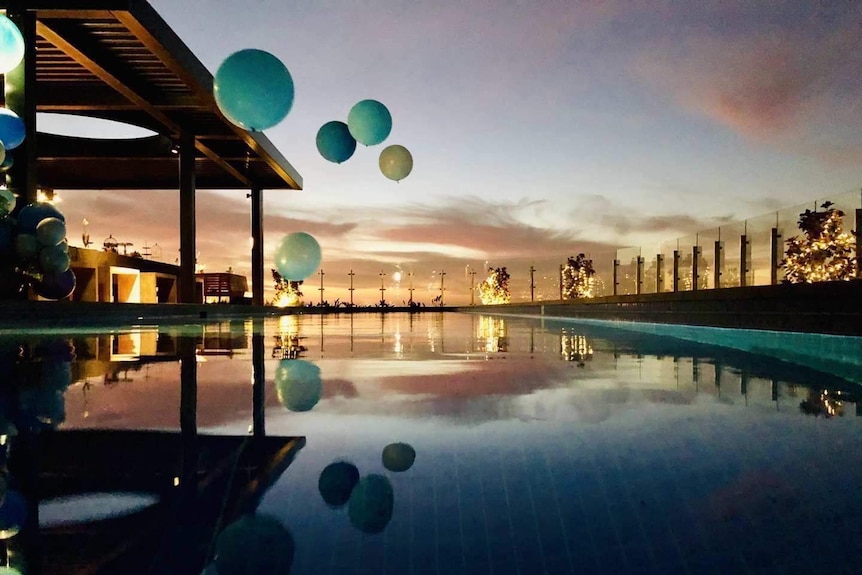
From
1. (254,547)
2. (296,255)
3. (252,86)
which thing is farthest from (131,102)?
(254,547)

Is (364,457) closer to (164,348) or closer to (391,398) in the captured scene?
(391,398)

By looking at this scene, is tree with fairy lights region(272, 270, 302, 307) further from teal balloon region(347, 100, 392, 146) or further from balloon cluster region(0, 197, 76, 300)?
teal balloon region(347, 100, 392, 146)

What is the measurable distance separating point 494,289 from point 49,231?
62.4 m

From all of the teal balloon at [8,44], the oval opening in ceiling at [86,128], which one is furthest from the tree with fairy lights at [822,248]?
the oval opening in ceiling at [86,128]

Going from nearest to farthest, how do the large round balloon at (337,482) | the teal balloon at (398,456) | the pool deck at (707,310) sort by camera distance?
the large round balloon at (337,482) < the teal balloon at (398,456) < the pool deck at (707,310)

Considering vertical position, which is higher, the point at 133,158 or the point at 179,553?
the point at 133,158

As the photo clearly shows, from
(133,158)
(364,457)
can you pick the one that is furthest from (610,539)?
(133,158)

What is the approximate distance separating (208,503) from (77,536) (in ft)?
1.15

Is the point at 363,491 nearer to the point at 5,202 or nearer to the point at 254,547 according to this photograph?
the point at 254,547

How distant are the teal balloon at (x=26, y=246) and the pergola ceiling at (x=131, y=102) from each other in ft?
18.0

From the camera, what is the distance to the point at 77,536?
5.28 ft

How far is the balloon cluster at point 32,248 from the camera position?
11.0 meters

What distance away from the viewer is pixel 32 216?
11328mm

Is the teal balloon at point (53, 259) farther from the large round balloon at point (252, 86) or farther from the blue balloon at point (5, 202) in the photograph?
the large round balloon at point (252, 86)
